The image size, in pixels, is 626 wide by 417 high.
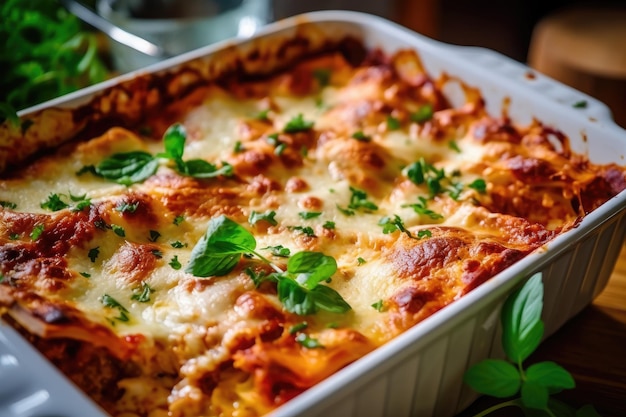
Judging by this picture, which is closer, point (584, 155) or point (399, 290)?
point (399, 290)

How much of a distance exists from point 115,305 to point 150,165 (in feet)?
2.02

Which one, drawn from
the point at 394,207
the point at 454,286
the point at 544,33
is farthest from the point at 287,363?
the point at 544,33

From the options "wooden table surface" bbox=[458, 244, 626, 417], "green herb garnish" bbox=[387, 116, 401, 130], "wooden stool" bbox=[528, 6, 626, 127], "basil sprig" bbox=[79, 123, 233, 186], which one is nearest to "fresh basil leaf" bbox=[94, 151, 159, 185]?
"basil sprig" bbox=[79, 123, 233, 186]

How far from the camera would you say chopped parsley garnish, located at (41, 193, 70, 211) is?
2088 mm

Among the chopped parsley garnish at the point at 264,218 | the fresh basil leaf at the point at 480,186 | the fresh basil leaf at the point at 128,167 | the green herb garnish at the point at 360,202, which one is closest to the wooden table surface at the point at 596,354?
the fresh basil leaf at the point at 480,186

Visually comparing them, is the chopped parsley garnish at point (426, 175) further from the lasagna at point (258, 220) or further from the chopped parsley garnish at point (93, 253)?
the chopped parsley garnish at point (93, 253)

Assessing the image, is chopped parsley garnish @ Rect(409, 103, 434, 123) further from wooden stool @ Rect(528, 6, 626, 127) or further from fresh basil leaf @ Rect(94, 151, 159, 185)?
wooden stool @ Rect(528, 6, 626, 127)

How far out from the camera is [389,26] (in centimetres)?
294

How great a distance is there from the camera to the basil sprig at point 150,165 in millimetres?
2248

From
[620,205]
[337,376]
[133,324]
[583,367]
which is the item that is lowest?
[583,367]

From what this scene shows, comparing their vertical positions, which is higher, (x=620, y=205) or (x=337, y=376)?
(x=620, y=205)

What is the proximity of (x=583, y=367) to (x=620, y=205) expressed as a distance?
48cm

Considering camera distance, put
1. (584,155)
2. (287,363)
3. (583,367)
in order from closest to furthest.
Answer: (287,363)
(583,367)
(584,155)

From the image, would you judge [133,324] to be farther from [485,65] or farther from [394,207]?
[485,65]
